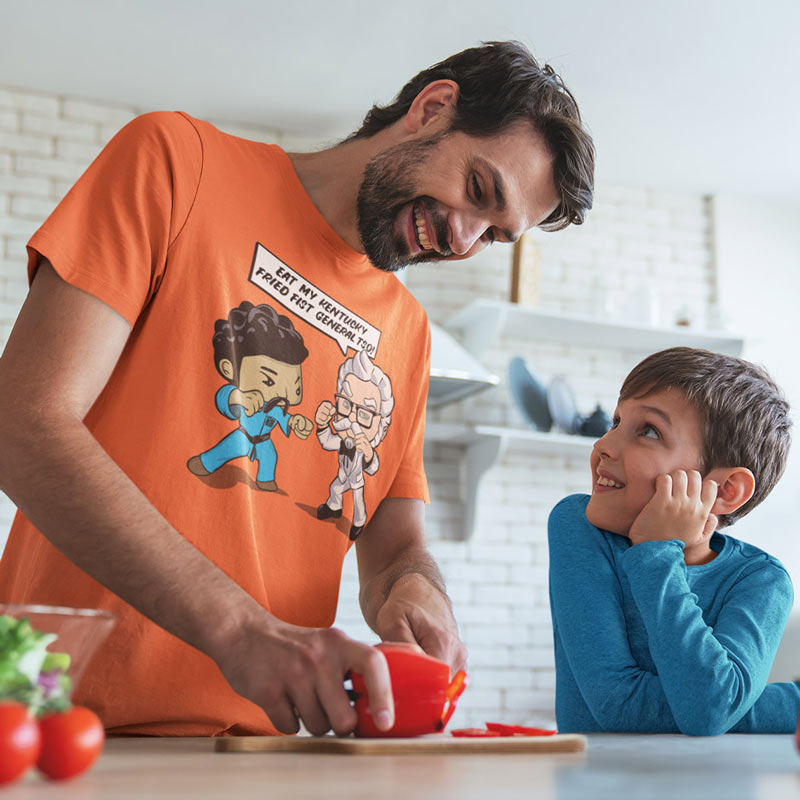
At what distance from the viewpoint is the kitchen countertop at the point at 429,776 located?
554mm

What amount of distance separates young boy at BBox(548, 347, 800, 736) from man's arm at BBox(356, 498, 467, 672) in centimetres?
19

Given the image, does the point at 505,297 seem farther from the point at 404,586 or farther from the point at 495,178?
Answer: the point at 404,586

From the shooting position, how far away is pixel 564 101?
1510mm

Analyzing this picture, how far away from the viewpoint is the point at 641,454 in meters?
1.40

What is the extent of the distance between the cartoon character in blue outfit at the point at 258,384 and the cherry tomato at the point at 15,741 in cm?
71

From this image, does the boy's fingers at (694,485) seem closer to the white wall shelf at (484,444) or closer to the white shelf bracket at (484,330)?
the white wall shelf at (484,444)

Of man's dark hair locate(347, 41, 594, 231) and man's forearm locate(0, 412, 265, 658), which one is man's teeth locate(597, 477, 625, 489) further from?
man's forearm locate(0, 412, 265, 658)

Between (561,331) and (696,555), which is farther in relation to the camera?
(561,331)

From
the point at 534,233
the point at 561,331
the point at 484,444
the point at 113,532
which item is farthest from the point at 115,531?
the point at 534,233

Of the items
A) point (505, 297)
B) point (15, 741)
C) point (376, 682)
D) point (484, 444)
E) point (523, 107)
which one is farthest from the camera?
point (505, 297)

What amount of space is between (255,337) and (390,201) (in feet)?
1.04

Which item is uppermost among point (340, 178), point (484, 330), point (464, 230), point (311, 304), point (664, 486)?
point (484, 330)

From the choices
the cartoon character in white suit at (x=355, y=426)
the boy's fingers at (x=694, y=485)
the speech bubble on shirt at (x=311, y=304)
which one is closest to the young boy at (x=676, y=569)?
the boy's fingers at (x=694, y=485)

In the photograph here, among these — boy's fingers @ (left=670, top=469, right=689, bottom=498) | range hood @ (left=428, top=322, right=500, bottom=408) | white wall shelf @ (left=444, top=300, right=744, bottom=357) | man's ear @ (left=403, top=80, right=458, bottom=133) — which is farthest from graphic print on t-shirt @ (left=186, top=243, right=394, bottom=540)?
white wall shelf @ (left=444, top=300, right=744, bottom=357)
